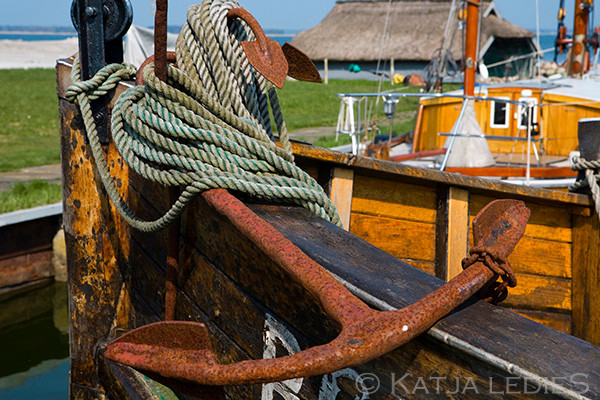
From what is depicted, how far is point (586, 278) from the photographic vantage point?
2.77 meters

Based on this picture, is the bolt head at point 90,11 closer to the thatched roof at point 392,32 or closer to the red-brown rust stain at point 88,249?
the red-brown rust stain at point 88,249

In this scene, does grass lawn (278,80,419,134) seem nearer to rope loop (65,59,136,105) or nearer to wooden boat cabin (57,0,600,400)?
wooden boat cabin (57,0,600,400)

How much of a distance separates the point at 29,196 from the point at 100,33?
158 inches

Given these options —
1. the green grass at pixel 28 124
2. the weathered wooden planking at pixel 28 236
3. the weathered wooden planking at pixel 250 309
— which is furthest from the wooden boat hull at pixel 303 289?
the green grass at pixel 28 124

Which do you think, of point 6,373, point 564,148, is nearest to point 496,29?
point 564,148

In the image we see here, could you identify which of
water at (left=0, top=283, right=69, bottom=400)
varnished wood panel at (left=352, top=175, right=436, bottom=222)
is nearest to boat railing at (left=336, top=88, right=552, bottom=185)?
varnished wood panel at (left=352, top=175, right=436, bottom=222)

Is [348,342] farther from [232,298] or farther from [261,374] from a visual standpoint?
[232,298]

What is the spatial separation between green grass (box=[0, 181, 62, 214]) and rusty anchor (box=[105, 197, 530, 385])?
4.38 metres

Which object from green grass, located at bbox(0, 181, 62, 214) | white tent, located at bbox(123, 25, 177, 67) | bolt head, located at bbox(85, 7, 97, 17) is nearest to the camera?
bolt head, located at bbox(85, 7, 97, 17)

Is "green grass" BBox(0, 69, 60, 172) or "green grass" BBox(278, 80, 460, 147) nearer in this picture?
"green grass" BBox(0, 69, 60, 172)

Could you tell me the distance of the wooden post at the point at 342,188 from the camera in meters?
2.84

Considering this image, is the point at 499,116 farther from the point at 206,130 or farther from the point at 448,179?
the point at 206,130

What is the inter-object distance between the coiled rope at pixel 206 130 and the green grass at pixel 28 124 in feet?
22.5

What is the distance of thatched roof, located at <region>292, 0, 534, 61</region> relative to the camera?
3175 cm
